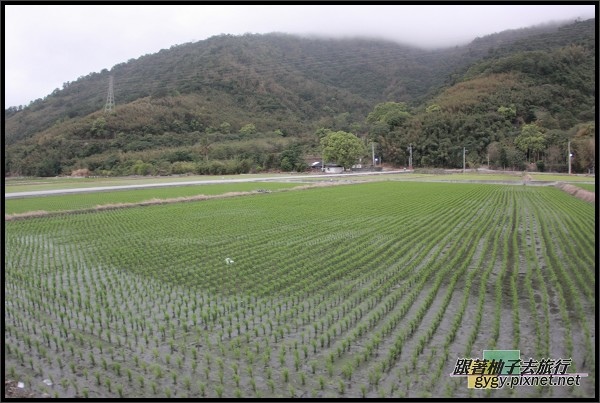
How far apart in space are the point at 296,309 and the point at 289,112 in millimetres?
92794

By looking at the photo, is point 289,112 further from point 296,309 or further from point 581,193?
point 296,309

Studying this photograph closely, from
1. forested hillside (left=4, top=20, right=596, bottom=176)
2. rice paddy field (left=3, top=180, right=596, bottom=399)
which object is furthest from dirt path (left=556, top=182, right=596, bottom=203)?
forested hillside (left=4, top=20, right=596, bottom=176)

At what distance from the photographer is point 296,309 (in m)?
7.04

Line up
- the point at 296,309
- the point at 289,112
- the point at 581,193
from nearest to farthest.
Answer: the point at 296,309 < the point at 581,193 < the point at 289,112

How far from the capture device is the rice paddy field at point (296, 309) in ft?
15.9

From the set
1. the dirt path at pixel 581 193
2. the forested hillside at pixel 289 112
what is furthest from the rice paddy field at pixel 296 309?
the forested hillside at pixel 289 112

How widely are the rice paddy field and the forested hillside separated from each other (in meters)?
40.2

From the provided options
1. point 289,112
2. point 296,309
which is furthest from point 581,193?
point 289,112

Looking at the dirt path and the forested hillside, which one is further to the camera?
the forested hillside

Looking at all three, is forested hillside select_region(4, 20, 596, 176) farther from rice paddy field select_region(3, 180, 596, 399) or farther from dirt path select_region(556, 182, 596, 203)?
rice paddy field select_region(3, 180, 596, 399)

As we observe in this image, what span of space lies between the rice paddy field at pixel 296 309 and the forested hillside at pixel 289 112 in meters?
40.2

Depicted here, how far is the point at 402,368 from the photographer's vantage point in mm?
4930

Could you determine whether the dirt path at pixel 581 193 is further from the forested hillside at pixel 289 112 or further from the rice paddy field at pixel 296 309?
the forested hillside at pixel 289 112

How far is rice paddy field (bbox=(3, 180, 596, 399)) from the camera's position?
191 inches
